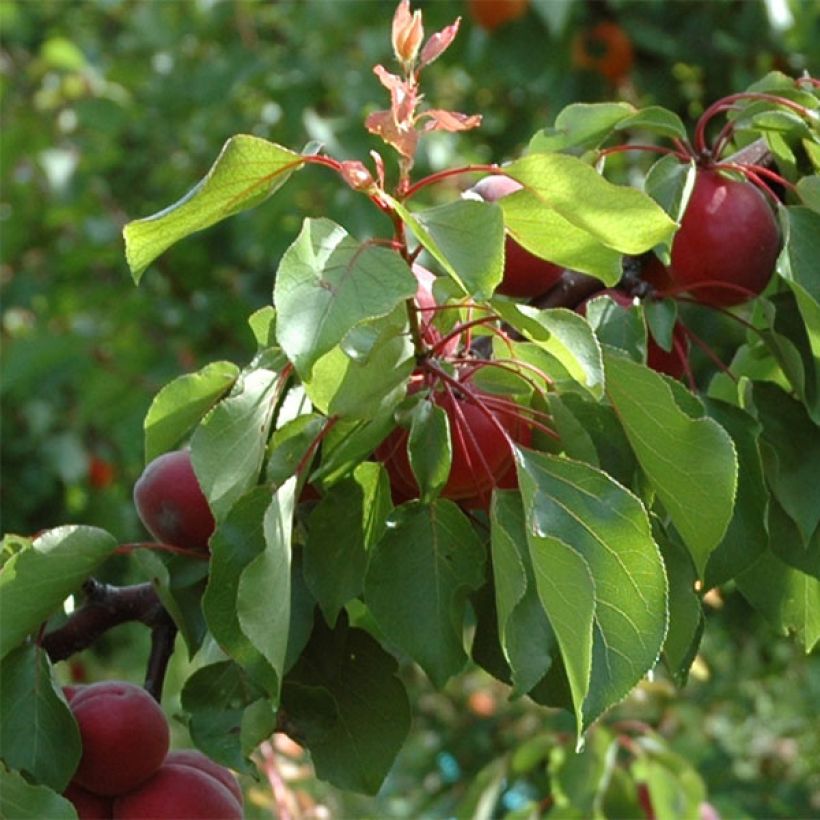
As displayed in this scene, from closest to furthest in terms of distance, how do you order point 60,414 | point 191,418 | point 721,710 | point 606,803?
point 191,418 < point 606,803 < point 721,710 < point 60,414

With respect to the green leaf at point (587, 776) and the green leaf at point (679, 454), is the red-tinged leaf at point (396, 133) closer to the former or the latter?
the green leaf at point (679, 454)

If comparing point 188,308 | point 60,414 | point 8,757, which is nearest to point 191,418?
point 8,757

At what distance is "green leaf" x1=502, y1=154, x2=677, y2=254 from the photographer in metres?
0.64

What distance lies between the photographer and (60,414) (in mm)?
2867

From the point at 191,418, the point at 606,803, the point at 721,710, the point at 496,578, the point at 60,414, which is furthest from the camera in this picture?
the point at 60,414

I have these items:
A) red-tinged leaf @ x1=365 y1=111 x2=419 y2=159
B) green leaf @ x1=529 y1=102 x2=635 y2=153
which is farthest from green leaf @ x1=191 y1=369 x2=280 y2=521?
green leaf @ x1=529 y1=102 x2=635 y2=153

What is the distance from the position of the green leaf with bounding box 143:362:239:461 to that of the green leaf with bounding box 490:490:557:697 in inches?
5.5

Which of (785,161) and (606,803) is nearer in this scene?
(785,161)

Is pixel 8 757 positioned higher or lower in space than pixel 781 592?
higher

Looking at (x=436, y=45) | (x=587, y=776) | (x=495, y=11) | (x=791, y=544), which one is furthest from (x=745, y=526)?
(x=495, y=11)

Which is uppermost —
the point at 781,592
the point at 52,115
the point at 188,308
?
the point at 781,592

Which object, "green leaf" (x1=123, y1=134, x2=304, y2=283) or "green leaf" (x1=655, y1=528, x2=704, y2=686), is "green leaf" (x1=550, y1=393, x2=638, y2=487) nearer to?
"green leaf" (x1=655, y1=528, x2=704, y2=686)

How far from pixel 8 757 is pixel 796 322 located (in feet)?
1.32

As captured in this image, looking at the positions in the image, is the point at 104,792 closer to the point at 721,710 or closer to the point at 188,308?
the point at 188,308
